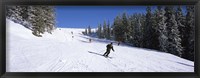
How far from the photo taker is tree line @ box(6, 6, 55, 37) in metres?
6.17

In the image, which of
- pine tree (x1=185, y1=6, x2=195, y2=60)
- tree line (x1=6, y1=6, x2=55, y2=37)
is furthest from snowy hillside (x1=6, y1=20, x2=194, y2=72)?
pine tree (x1=185, y1=6, x2=195, y2=60)

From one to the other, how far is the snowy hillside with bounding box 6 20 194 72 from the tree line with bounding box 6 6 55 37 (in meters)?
0.07

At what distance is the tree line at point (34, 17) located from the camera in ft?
20.2

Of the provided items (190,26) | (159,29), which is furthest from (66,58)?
(190,26)

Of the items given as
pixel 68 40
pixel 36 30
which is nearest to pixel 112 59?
pixel 68 40

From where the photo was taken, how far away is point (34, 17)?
622cm

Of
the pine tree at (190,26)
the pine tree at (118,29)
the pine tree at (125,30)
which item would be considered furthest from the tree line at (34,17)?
the pine tree at (190,26)

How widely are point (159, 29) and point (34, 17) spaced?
1762 mm

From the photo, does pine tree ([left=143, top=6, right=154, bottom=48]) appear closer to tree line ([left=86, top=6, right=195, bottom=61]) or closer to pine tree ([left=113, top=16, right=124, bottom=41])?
tree line ([left=86, top=6, right=195, bottom=61])

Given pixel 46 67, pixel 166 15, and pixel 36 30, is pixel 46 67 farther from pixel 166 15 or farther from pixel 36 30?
pixel 166 15

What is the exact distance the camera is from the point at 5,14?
243 inches

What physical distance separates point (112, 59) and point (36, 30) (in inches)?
45.1

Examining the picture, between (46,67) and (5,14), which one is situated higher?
(5,14)

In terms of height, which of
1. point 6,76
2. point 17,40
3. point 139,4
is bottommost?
point 6,76
